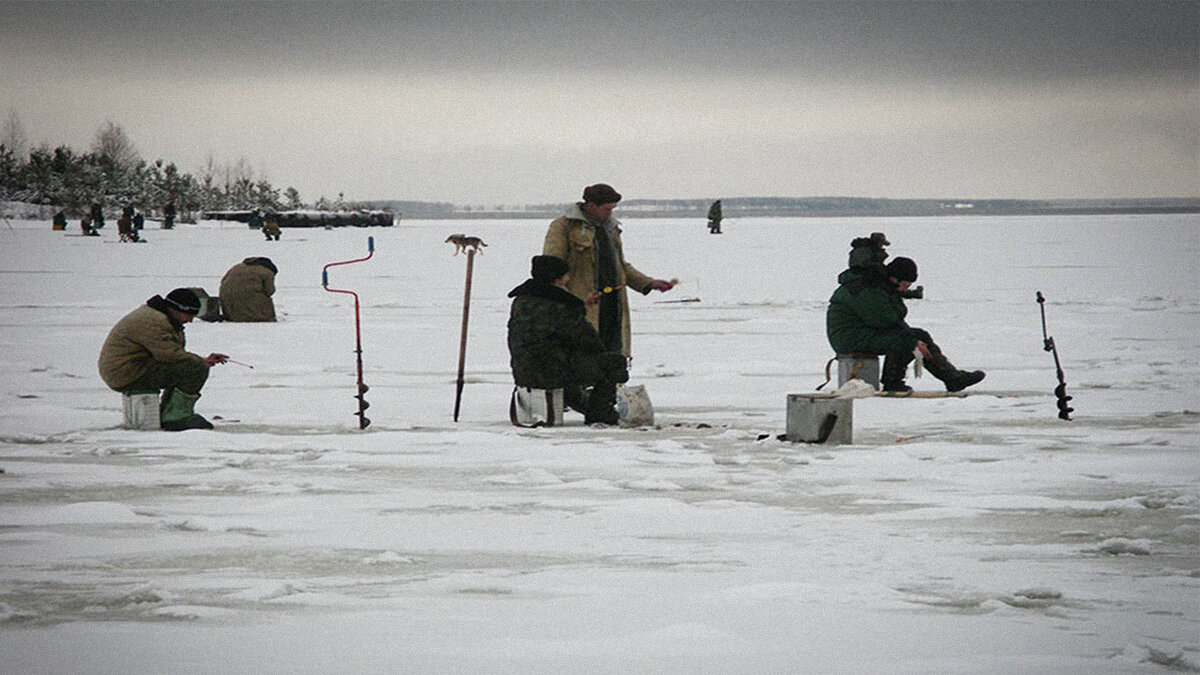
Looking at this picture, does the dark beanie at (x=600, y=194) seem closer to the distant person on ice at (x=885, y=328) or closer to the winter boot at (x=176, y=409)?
the distant person on ice at (x=885, y=328)

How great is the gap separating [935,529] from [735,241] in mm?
52412

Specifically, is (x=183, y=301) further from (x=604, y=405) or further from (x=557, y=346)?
(x=604, y=405)

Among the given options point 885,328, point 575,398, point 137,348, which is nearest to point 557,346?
point 575,398

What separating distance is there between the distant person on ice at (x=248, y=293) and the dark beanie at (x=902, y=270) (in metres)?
10.1

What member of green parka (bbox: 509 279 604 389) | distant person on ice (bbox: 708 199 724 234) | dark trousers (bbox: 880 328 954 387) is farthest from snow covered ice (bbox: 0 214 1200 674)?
distant person on ice (bbox: 708 199 724 234)

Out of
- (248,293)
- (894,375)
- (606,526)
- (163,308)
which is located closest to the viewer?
(606,526)

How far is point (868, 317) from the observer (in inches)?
477

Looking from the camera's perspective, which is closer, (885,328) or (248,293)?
(885,328)

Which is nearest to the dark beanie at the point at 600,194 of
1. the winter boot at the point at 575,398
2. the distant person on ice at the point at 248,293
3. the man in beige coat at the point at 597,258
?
the man in beige coat at the point at 597,258

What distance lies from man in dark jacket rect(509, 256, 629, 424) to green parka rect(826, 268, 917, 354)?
2474 mm

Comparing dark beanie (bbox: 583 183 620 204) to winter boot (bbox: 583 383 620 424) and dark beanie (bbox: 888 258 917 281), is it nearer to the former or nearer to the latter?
winter boot (bbox: 583 383 620 424)

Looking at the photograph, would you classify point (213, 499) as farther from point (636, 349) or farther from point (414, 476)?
point (636, 349)

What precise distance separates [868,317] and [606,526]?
5630mm

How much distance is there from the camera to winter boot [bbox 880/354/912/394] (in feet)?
39.9
